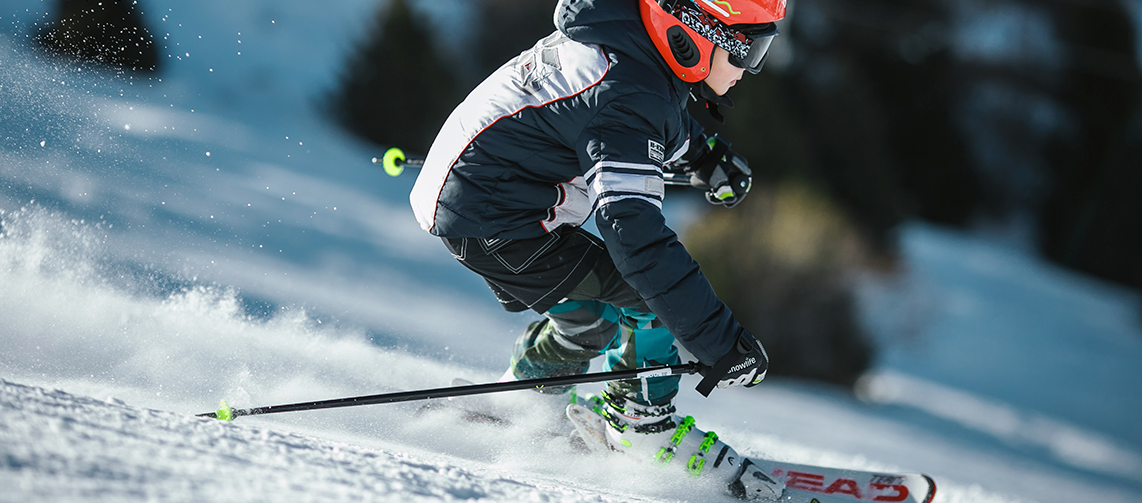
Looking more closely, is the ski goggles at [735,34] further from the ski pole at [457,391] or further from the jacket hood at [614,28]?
the ski pole at [457,391]

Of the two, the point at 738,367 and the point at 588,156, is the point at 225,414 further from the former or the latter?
the point at 738,367

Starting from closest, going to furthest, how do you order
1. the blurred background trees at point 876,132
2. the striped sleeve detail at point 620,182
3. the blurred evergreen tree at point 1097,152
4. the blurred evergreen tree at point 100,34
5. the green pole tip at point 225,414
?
the striped sleeve detail at point 620,182 → the green pole tip at point 225,414 → the blurred evergreen tree at point 100,34 → the blurred background trees at point 876,132 → the blurred evergreen tree at point 1097,152

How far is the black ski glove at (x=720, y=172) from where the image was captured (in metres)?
3.14

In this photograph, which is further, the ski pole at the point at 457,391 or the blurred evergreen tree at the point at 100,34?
the blurred evergreen tree at the point at 100,34

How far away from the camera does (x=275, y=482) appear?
1691 mm

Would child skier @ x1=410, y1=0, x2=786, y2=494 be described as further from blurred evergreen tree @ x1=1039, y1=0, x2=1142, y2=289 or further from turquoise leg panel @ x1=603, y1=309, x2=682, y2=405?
blurred evergreen tree @ x1=1039, y1=0, x2=1142, y2=289

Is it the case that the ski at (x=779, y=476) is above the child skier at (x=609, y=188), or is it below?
below

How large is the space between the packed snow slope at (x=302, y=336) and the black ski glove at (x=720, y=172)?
1116 mm

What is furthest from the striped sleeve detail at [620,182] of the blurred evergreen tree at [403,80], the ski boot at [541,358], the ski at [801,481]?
the blurred evergreen tree at [403,80]

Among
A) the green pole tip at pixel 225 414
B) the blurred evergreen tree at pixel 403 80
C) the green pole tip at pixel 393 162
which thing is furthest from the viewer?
the blurred evergreen tree at pixel 403 80

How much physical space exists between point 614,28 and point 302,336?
2.00 meters

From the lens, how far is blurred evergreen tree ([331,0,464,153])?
8383mm

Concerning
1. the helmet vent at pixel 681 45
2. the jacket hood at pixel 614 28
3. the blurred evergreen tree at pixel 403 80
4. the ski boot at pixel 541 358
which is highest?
the blurred evergreen tree at pixel 403 80

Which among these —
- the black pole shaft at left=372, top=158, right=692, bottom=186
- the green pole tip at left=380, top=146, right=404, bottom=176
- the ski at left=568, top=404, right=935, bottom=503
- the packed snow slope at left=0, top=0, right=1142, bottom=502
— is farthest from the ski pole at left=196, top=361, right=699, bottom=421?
the green pole tip at left=380, top=146, right=404, bottom=176
